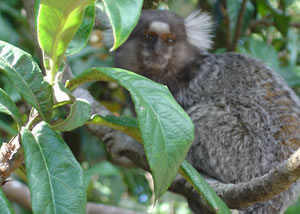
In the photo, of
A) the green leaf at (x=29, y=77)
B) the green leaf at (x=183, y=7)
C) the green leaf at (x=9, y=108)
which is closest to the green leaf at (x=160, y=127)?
the green leaf at (x=29, y=77)

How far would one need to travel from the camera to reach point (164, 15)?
3566 millimetres

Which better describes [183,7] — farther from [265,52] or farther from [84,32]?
[84,32]

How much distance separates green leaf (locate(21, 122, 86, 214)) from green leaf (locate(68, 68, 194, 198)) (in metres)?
0.28

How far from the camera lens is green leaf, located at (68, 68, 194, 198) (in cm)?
128

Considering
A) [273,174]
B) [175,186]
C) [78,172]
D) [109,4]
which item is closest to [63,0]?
[109,4]

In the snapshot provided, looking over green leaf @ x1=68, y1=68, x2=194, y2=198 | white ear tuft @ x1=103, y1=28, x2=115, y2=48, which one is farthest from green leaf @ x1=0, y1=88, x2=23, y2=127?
white ear tuft @ x1=103, y1=28, x2=115, y2=48

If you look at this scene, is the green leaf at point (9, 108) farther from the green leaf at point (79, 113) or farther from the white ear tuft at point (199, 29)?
the white ear tuft at point (199, 29)

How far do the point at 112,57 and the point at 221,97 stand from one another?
3.80ft

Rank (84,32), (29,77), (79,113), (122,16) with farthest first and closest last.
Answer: (84,32)
(29,77)
(79,113)
(122,16)

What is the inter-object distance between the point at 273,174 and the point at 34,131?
880 mm

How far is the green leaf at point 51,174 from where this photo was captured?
53.6 inches

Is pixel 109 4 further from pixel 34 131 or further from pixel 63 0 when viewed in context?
pixel 34 131

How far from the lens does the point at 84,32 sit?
1.70m

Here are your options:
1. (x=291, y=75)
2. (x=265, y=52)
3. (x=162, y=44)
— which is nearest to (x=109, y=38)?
(x=162, y=44)
